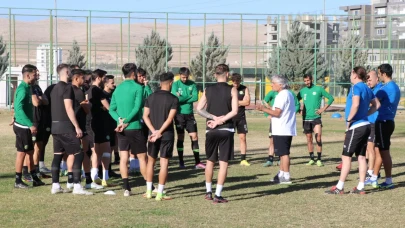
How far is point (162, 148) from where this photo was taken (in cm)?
1130

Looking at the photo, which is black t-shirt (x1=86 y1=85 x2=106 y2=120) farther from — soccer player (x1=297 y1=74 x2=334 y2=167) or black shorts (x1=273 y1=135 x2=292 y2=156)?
soccer player (x1=297 y1=74 x2=334 y2=167)

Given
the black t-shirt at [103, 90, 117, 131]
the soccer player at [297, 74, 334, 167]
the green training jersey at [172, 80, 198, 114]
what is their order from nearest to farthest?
1. the black t-shirt at [103, 90, 117, 131]
2. the green training jersey at [172, 80, 198, 114]
3. the soccer player at [297, 74, 334, 167]

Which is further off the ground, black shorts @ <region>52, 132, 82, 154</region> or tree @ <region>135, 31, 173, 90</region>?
tree @ <region>135, 31, 173, 90</region>

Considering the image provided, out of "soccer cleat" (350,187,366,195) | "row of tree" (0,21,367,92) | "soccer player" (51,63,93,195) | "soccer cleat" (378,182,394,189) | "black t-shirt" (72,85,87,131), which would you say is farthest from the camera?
"row of tree" (0,21,367,92)

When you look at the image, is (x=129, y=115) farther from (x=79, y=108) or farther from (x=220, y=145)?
(x=220, y=145)

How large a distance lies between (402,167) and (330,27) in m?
130

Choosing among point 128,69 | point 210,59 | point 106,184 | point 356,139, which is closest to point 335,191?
point 356,139

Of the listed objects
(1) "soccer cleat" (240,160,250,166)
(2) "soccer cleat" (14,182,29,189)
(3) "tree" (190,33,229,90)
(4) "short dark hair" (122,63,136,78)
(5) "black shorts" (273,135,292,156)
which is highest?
(3) "tree" (190,33,229,90)

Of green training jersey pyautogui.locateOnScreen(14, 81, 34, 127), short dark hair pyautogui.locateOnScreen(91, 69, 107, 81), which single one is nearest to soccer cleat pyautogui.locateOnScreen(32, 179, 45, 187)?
green training jersey pyautogui.locateOnScreen(14, 81, 34, 127)

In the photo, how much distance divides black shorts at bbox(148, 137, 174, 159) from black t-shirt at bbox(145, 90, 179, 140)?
0.25 ft

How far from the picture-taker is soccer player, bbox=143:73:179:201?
11.2m

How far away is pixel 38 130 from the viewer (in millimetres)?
13906

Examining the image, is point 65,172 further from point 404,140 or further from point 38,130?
point 404,140

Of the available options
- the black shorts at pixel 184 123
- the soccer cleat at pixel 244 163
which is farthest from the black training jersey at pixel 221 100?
the soccer cleat at pixel 244 163
